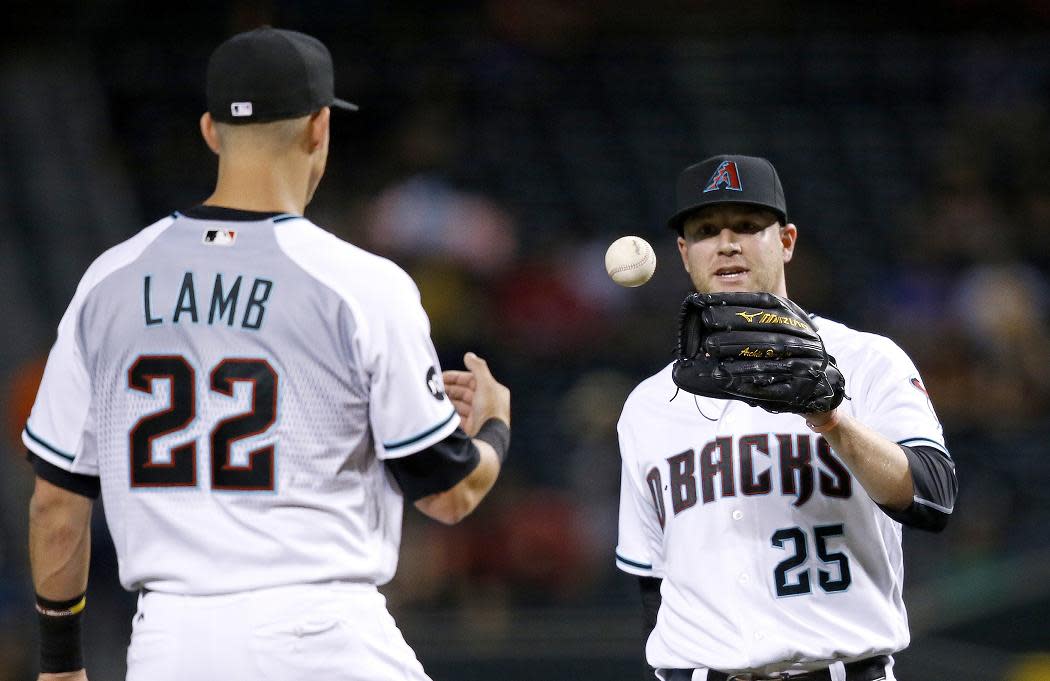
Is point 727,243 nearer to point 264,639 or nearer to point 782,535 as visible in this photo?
point 782,535

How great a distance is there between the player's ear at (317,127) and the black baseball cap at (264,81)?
0.07 feet

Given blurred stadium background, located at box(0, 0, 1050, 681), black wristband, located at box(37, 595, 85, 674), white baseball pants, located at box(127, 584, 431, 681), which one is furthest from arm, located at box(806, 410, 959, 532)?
blurred stadium background, located at box(0, 0, 1050, 681)

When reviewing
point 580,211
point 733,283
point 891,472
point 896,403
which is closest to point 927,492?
point 891,472

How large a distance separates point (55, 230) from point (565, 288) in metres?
3.61

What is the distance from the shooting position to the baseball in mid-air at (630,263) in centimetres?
366

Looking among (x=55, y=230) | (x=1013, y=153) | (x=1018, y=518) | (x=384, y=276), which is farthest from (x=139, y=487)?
(x=1013, y=153)

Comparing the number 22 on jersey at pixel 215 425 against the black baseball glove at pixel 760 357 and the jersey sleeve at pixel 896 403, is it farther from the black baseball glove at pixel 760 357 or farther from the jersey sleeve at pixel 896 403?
the jersey sleeve at pixel 896 403

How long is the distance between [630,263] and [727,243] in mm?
286

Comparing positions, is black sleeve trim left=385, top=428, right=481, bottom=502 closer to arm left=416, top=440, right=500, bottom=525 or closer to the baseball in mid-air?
arm left=416, top=440, right=500, bottom=525

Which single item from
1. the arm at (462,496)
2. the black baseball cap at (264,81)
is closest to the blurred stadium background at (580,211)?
the arm at (462,496)

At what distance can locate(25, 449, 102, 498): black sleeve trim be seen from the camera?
2934 millimetres

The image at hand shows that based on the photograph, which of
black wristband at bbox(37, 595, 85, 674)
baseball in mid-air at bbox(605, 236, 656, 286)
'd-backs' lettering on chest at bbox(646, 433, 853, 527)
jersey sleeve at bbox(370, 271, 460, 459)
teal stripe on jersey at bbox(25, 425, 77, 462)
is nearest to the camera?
jersey sleeve at bbox(370, 271, 460, 459)

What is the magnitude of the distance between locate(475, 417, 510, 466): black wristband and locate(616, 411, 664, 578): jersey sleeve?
25.9 inches

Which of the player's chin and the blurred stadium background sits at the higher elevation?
the blurred stadium background
